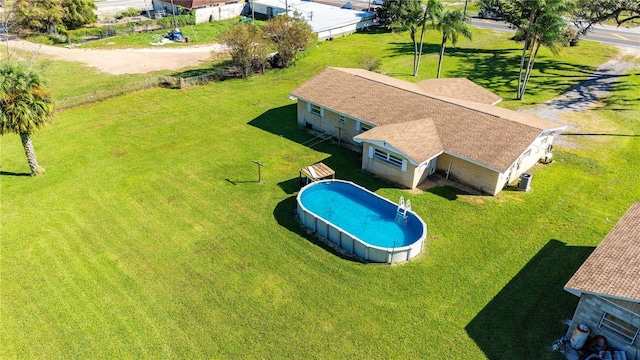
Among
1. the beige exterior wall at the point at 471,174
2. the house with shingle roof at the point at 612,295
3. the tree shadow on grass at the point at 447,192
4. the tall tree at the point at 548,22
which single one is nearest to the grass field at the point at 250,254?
the tree shadow on grass at the point at 447,192

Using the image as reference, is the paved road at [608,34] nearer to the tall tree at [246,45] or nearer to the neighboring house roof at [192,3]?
the tall tree at [246,45]

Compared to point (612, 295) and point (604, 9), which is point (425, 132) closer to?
point (612, 295)

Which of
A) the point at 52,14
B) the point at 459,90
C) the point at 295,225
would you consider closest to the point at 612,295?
the point at 295,225

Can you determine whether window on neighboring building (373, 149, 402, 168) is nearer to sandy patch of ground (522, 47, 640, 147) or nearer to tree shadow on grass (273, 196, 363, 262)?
tree shadow on grass (273, 196, 363, 262)

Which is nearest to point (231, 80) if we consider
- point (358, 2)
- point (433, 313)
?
point (433, 313)

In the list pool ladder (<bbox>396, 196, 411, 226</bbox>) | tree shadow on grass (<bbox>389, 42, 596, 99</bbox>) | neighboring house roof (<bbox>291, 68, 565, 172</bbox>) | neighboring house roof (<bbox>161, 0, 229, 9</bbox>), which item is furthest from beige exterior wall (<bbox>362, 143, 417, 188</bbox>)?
neighboring house roof (<bbox>161, 0, 229, 9</bbox>)

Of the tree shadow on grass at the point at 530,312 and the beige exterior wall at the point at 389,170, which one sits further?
the beige exterior wall at the point at 389,170

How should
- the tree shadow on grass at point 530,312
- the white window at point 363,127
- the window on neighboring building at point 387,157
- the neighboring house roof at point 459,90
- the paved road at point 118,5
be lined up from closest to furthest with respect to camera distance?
the tree shadow on grass at point 530,312 < the window on neighboring building at point 387,157 < the white window at point 363,127 < the neighboring house roof at point 459,90 < the paved road at point 118,5
